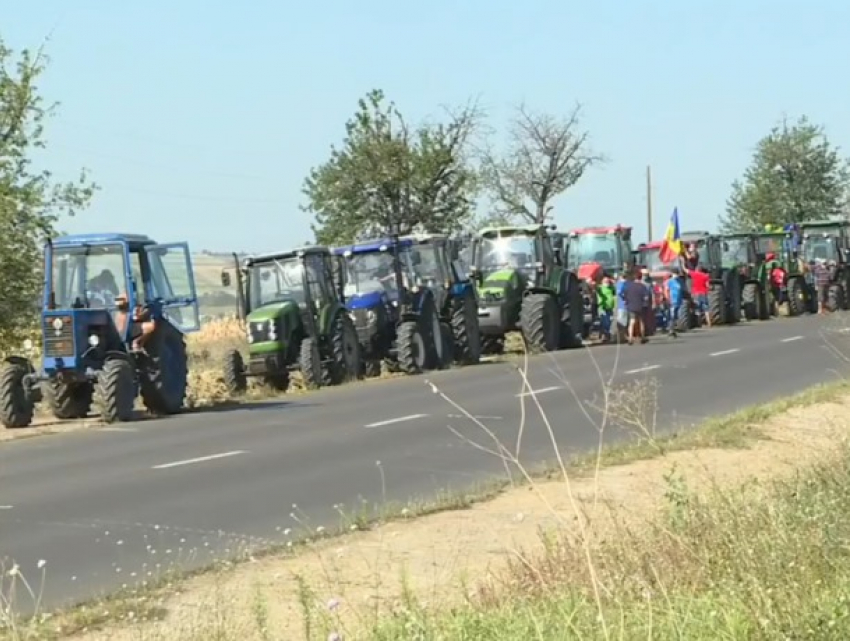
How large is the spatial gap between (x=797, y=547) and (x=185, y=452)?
1111 cm

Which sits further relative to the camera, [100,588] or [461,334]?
[461,334]

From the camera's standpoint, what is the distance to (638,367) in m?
27.8

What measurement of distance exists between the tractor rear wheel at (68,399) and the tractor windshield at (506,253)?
45.6 feet

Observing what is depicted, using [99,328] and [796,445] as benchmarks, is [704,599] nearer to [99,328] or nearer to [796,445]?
[796,445]

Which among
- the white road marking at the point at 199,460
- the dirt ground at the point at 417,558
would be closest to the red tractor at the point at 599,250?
the white road marking at the point at 199,460

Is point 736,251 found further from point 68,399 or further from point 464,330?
point 68,399

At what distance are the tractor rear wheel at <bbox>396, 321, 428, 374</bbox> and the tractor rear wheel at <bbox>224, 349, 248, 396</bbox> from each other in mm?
3142

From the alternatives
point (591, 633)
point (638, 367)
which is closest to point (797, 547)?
point (591, 633)

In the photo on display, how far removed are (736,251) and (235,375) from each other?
25.6 m

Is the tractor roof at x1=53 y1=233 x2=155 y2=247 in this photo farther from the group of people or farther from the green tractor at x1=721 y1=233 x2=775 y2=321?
the green tractor at x1=721 y1=233 x2=775 y2=321

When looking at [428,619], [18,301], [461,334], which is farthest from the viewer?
[18,301]

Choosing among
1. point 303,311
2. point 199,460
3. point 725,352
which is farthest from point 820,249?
point 199,460

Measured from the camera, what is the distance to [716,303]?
4428cm

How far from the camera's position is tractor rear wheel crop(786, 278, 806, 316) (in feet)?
165
